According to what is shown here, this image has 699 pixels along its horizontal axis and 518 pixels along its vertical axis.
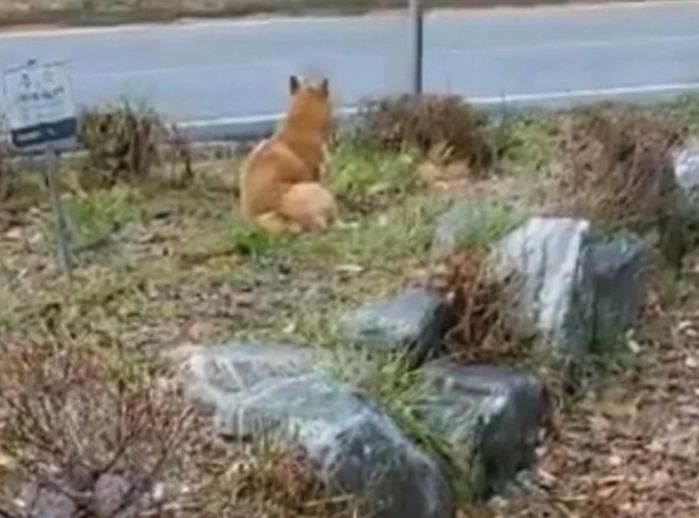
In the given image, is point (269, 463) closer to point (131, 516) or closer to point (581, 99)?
point (131, 516)

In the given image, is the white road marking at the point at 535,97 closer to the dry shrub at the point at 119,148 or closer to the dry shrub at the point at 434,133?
the dry shrub at the point at 434,133

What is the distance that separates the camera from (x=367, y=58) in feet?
44.5

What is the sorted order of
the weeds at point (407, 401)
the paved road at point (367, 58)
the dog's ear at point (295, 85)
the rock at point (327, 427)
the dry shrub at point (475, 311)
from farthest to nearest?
1. the paved road at point (367, 58)
2. the dog's ear at point (295, 85)
3. the dry shrub at point (475, 311)
4. the weeds at point (407, 401)
5. the rock at point (327, 427)

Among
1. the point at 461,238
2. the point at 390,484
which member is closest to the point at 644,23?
the point at 461,238

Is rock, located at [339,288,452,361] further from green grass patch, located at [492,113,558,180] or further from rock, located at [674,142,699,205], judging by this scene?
green grass patch, located at [492,113,558,180]

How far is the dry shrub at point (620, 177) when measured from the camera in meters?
7.22

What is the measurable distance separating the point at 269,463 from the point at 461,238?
89.6 inches

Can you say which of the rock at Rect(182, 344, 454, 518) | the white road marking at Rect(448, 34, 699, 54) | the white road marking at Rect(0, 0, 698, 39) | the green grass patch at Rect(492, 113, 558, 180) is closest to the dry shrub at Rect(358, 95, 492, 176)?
the green grass patch at Rect(492, 113, 558, 180)

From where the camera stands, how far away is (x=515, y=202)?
24.5 feet

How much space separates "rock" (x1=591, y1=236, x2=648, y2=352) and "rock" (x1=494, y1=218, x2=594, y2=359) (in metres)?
0.07

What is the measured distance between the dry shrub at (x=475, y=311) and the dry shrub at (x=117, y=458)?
145 centimetres

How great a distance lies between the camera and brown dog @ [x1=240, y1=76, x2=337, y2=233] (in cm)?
726

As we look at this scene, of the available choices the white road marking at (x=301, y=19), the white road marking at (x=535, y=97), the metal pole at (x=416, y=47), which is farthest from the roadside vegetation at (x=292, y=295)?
the white road marking at (x=301, y=19)

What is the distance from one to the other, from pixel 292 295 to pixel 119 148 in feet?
6.34
